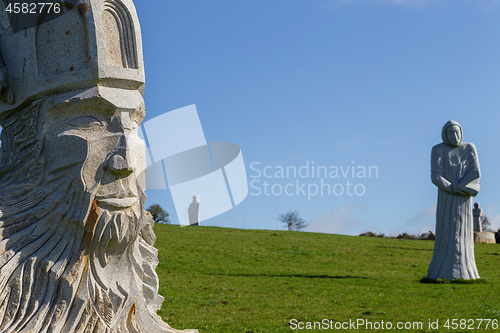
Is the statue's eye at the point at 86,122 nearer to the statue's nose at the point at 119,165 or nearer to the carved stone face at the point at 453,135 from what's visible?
the statue's nose at the point at 119,165

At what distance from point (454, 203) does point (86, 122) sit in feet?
33.8

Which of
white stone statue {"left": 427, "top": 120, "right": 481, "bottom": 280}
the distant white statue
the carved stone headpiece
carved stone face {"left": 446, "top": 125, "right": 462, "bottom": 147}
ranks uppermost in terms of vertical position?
the distant white statue

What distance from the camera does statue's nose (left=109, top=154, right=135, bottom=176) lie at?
391 centimetres

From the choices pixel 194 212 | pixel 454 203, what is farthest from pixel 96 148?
pixel 194 212

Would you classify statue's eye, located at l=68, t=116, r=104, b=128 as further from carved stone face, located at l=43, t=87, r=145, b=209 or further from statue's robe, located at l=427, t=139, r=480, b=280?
statue's robe, located at l=427, t=139, r=480, b=280

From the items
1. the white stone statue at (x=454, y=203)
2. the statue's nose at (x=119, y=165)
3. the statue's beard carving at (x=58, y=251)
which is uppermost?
the white stone statue at (x=454, y=203)

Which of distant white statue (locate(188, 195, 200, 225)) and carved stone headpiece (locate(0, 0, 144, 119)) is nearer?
carved stone headpiece (locate(0, 0, 144, 119))

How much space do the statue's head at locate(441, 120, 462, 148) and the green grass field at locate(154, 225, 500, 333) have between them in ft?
11.4

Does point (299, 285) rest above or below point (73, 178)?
above

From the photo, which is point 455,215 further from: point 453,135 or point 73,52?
point 73,52

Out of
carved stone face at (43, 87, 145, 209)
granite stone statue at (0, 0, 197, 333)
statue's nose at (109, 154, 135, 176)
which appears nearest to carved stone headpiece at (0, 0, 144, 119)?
granite stone statue at (0, 0, 197, 333)

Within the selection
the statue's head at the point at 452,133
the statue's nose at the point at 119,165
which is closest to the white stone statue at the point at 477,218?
the statue's head at the point at 452,133

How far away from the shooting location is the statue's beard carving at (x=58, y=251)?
3.76 meters

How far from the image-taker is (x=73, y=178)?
3881 mm
